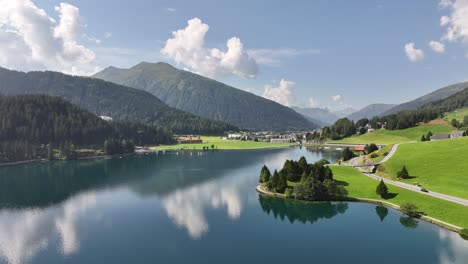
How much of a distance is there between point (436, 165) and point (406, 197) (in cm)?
2766

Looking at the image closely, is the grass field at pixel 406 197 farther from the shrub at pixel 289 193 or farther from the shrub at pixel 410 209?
the shrub at pixel 289 193

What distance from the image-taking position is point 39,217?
258ft

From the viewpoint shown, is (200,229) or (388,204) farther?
(388,204)

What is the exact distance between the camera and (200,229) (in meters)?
66.9

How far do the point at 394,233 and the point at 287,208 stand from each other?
2574 cm

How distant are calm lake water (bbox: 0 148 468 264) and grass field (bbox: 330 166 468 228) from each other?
14.7 ft

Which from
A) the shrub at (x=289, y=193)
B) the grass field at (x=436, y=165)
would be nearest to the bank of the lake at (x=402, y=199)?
the shrub at (x=289, y=193)

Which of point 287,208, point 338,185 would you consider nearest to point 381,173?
point 338,185

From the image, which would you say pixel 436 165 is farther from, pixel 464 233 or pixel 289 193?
pixel 289 193

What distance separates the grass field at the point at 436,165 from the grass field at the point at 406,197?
695 cm

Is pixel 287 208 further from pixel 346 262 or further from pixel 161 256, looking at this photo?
pixel 161 256

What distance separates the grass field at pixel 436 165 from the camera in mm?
83750

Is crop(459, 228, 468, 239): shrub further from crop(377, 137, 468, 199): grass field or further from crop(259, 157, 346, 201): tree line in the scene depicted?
crop(259, 157, 346, 201): tree line

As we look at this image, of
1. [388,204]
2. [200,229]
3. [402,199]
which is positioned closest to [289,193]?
[388,204]
